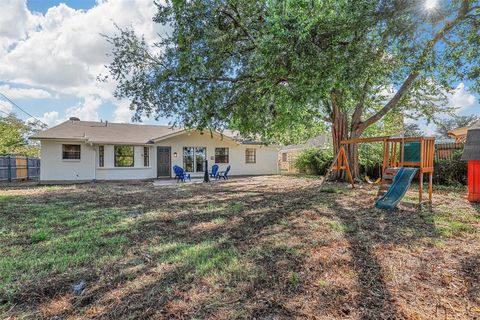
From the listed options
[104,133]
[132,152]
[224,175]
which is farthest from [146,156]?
[224,175]

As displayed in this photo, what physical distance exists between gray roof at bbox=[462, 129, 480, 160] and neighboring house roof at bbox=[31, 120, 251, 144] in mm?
9680

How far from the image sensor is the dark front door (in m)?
17.5

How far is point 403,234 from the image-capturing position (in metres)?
4.42

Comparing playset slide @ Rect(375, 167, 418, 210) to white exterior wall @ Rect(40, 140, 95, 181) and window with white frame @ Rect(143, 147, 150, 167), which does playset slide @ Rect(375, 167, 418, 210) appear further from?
→ white exterior wall @ Rect(40, 140, 95, 181)

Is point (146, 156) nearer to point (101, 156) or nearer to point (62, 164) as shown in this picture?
point (101, 156)

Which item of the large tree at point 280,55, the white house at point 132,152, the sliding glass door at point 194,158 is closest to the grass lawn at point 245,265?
the large tree at point 280,55

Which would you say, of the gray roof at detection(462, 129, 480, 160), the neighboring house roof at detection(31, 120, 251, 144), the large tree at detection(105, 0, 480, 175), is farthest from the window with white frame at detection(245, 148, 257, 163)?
the gray roof at detection(462, 129, 480, 160)

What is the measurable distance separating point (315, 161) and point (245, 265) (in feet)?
53.8

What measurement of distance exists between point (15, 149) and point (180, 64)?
104 ft

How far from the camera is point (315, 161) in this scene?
18.7 metres

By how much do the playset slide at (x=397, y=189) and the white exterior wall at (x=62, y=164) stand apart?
1523 centimetres

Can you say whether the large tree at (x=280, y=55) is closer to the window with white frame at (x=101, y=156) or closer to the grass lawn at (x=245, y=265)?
the grass lawn at (x=245, y=265)

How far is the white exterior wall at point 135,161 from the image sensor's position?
14.7 m

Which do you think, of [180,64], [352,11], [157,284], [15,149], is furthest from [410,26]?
[15,149]
